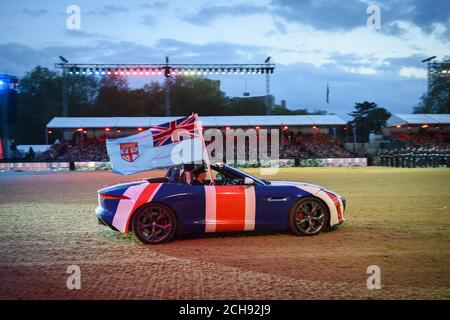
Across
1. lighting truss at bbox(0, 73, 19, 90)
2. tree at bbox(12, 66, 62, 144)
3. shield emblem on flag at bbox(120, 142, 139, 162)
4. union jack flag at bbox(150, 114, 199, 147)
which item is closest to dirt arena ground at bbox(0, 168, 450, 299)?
shield emblem on flag at bbox(120, 142, 139, 162)

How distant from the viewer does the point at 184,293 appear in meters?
4.76

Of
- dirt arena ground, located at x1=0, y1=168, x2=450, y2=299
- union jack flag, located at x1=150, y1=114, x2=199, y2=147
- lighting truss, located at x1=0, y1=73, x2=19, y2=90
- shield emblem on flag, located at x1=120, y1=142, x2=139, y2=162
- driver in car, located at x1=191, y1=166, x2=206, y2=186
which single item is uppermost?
lighting truss, located at x1=0, y1=73, x2=19, y2=90

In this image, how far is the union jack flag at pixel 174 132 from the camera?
7.48m

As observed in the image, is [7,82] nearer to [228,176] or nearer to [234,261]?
[228,176]

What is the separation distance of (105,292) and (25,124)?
6911 centimetres

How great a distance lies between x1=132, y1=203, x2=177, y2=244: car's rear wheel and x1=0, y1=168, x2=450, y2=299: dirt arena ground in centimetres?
20

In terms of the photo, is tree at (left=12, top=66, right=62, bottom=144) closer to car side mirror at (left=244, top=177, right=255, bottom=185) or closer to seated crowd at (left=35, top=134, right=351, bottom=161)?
seated crowd at (left=35, top=134, right=351, bottom=161)

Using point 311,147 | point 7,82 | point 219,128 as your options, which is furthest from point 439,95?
point 7,82

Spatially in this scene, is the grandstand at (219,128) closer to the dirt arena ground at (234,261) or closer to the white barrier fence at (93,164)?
the white barrier fence at (93,164)

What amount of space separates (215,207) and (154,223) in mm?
1024

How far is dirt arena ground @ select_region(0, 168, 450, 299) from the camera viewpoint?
4.83m

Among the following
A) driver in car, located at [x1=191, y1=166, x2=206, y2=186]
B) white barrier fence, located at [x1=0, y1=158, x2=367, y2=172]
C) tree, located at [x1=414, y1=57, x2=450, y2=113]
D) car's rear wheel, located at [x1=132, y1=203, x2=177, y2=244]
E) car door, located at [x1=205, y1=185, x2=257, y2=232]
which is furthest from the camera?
tree, located at [x1=414, y1=57, x2=450, y2=113]

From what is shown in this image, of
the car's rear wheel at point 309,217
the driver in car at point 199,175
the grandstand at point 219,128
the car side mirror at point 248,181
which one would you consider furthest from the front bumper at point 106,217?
the grandstand at point 219,128
